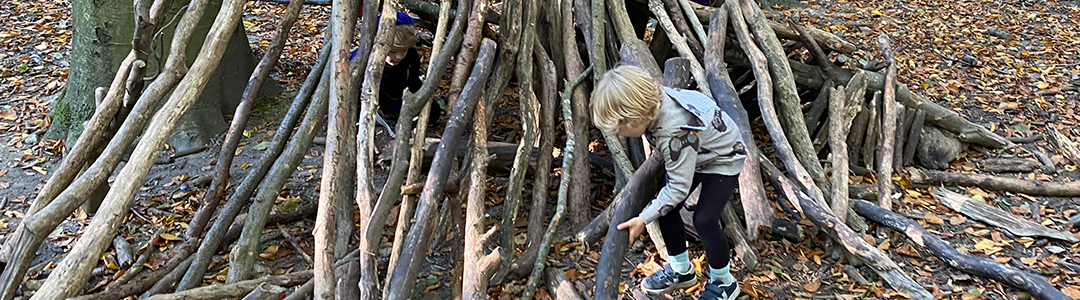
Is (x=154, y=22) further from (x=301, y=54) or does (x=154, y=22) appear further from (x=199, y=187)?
(x=301, y=54)

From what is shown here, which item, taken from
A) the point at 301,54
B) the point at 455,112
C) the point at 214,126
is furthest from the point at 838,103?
the point at 301,54

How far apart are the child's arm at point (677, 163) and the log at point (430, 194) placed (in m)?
0.88

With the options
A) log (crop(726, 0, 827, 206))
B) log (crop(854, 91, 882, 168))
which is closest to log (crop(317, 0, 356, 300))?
log (crop(726, 0, 827, 206))

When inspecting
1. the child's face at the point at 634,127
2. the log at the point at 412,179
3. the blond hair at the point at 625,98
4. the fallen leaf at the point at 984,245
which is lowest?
the fallen leaf at the point at 984,245

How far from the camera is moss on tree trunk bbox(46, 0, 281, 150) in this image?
14.5 feet

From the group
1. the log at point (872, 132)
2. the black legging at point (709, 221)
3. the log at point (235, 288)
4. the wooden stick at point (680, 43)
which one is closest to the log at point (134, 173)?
the log at point (235, 288)

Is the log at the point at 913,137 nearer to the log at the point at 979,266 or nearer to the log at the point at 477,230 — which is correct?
the log at the point at 979,266

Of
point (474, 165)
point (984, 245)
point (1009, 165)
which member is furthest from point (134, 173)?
point (1009, 165)

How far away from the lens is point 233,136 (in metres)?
3.69

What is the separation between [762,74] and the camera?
402 centimetres

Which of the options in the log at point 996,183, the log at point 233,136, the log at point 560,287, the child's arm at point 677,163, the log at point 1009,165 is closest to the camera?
the child's arm at point 677,163

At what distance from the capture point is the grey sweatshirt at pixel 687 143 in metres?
2.59

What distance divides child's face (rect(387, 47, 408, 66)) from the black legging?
2.10 meters

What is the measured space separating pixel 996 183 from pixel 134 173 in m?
4.38
